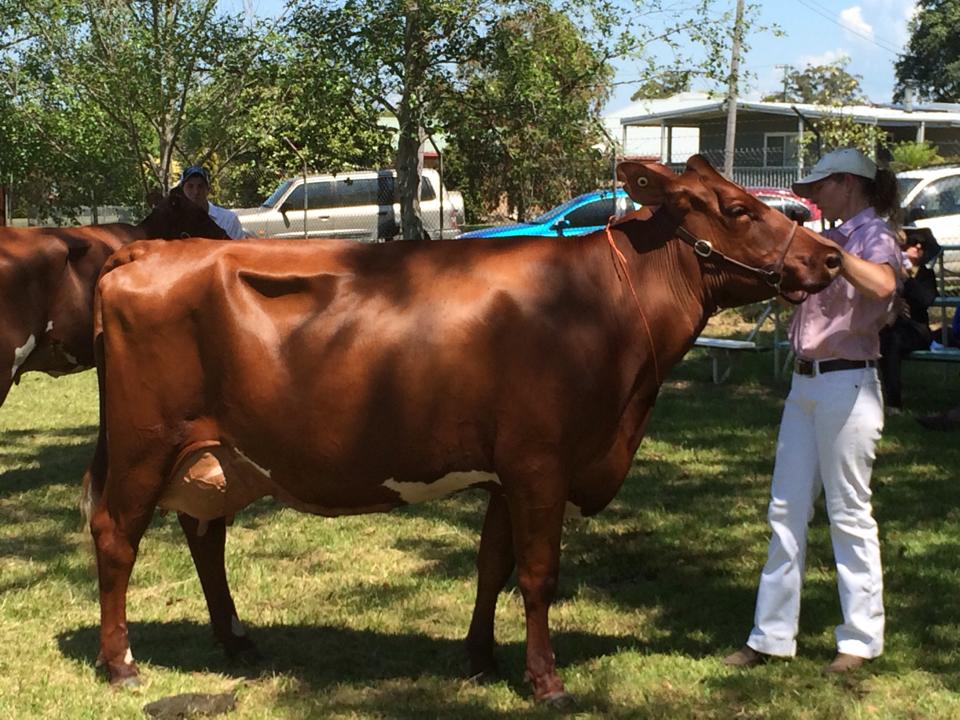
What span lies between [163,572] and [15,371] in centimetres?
197

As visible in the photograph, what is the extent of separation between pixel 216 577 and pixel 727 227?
2.65 metres

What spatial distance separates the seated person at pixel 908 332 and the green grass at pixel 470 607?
127 cm

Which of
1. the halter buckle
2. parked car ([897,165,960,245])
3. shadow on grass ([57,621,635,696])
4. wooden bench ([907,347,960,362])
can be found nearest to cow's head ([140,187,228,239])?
shadow on grass ([57,621,635,696])

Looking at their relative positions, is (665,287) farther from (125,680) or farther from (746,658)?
(125,680)

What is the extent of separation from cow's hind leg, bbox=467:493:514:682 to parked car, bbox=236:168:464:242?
749 inches

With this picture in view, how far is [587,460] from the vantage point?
189 inches

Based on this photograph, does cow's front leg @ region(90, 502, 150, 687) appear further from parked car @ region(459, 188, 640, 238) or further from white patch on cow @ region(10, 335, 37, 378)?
parked car @ region(459, 188, 640, 238)

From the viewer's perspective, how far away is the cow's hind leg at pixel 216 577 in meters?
5.38

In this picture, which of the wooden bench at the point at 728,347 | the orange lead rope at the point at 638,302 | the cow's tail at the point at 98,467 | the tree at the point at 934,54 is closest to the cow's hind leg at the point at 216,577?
the cow's tail at the point at 98,467

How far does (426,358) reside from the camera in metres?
4.67

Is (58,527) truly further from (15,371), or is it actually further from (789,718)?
(789,718)

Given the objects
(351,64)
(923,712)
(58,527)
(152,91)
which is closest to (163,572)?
(58,527)

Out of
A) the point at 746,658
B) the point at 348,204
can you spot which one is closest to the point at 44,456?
the point at 746,658

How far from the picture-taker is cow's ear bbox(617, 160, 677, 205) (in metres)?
4.71
